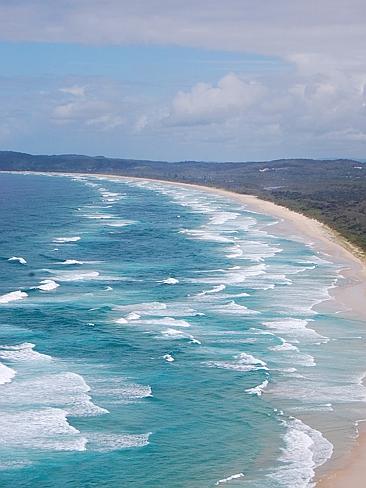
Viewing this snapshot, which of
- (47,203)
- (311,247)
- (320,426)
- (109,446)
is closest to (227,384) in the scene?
(320,426)

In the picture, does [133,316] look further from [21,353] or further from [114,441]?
[114,441]

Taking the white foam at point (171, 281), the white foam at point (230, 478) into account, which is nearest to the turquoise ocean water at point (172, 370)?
the white foam at point (230, 478)

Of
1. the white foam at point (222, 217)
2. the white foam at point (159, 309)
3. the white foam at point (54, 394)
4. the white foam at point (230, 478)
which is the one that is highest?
the white foam at point (222, 217)

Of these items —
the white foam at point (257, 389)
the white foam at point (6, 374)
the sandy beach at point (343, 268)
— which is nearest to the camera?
the sandy beach at point (343, 268)

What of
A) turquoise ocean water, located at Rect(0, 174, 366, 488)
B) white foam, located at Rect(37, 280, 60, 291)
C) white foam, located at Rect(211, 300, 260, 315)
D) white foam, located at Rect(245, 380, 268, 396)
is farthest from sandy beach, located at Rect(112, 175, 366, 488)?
white foam, located at Rect(37, 280, 60, 291)

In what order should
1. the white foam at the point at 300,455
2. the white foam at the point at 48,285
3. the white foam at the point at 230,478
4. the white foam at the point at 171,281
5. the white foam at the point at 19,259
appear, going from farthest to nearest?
1. the white foam at the point at 19,259
2. the white foam at the point at 171,281
3. the white foam at the point at 48,285
4. the white foam at the point at 300,455
5. the white foam at the point at 230,478

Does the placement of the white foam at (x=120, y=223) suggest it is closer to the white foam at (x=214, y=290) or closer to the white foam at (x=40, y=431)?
the white foam at (x=214, y=290)

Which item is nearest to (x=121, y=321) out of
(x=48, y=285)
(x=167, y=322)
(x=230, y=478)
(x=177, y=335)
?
(x=167, y=322)
